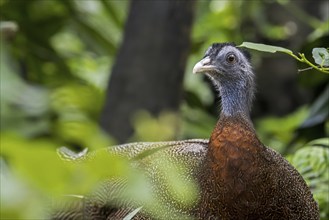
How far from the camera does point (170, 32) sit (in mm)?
4035

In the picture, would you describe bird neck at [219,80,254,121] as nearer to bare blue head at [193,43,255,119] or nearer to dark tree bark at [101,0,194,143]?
bare blue head at [193,43,255,119]

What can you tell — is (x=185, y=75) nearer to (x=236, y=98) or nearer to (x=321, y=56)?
(x=236, y=98)

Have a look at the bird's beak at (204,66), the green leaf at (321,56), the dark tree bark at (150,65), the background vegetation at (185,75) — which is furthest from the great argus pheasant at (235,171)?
the dark tree bark at (150,65)

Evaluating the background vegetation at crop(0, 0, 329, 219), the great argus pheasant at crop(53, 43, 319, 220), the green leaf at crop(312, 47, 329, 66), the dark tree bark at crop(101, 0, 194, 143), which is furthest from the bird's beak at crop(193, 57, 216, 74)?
the dark tree bark at crop(101, 0, 194, 143)

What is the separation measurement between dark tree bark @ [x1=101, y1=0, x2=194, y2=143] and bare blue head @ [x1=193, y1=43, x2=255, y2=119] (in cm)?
135

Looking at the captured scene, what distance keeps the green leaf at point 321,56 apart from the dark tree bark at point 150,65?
8.17 ft

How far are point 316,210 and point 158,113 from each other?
1649mm

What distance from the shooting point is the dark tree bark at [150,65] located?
13.1 ft

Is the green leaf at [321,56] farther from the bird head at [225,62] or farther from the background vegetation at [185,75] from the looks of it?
the bird head at [225,62]

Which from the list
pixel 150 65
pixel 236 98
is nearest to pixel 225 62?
pixel 236 98

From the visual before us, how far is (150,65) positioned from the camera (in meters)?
4.05

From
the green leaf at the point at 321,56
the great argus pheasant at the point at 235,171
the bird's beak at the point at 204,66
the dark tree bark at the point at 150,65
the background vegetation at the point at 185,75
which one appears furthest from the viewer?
the dark tree bark at the point at 150,65

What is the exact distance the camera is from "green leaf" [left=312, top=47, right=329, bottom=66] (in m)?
1.46

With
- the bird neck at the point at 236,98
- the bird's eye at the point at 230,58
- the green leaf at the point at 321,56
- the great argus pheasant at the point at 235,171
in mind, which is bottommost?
the great argus pheasant at the point at 235,171
